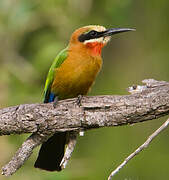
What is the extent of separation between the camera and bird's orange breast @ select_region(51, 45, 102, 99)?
494cm

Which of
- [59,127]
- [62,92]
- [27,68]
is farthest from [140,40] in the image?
[59,127]

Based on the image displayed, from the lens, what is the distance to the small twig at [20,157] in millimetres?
4340

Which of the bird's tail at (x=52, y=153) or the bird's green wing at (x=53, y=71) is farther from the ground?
the bird's green wing at (x=53, y=71)

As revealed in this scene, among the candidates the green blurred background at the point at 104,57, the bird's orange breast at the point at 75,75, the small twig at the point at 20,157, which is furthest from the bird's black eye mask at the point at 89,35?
the small twig at the point at 20,157

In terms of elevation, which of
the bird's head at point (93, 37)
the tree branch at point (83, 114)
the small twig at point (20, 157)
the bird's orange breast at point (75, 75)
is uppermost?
the bird's head at point (93, 37)

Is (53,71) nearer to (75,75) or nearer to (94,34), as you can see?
(75,75)

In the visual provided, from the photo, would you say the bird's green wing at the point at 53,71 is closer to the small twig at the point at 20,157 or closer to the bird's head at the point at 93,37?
the bird's head at the point at 93,37

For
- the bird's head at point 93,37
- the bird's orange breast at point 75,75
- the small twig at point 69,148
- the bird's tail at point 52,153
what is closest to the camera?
the small twig at point 69,148

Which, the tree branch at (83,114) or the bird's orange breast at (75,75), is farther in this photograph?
the bird's orange breast at (75,75)

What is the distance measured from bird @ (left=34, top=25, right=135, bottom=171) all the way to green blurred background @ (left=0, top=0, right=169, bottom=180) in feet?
0.55

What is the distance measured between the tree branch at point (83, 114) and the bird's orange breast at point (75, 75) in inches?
14.5

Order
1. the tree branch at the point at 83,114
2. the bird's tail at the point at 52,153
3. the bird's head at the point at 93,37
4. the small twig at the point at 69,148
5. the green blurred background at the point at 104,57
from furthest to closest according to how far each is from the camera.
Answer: the green blurred background at the point at 104,57
the bird's head at the point at 93,37
the bird's tail at the point at 52,153
the small twig at the point at 69,148
the tree branch at the point at 83,114

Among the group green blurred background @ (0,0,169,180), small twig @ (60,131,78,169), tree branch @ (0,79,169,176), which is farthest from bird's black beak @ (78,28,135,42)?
small twig @ (60,131,78,169)

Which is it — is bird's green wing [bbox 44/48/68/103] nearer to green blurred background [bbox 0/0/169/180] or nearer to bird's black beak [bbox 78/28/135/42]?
bird's black beak [bbox 78/28/135/42]
